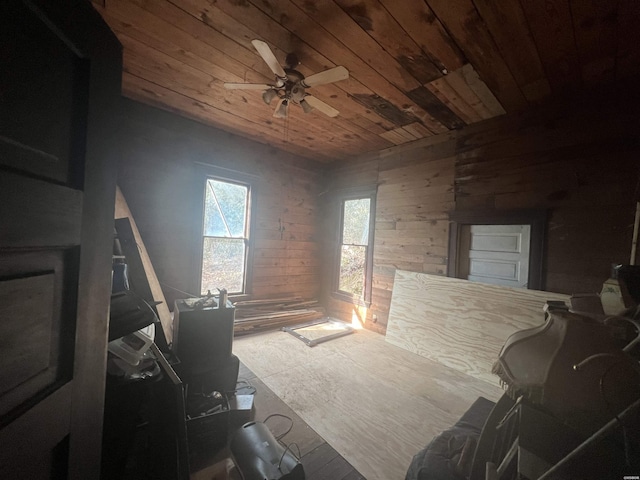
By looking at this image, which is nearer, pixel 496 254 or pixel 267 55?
pixel 267 55

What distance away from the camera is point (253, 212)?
3977mm

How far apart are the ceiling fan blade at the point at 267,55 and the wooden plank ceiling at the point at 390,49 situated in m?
0.21

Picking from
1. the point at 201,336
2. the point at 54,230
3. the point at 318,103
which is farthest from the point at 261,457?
the point at 318,103

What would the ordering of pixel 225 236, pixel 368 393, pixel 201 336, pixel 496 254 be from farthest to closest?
1. pixel 225 236
2. pixel 496 254
3. pixel 368 393
4. pixel 201 336

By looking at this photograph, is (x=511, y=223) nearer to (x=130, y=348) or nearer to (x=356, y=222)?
(x=356, y=222)

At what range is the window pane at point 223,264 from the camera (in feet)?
11.8

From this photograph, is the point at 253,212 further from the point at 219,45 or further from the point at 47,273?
the point at 47,273

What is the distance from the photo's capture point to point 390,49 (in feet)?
6.39

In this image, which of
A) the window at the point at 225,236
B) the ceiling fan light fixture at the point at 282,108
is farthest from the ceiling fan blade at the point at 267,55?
the window at the point at 225,236

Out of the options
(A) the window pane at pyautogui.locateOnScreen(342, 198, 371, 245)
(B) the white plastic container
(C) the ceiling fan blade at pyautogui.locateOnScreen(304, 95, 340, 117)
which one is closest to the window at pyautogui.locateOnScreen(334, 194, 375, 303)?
(A) the window pane at pyautogui.locateOnScreen(342, 198, 371, 245)

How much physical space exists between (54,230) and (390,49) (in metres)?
2.32

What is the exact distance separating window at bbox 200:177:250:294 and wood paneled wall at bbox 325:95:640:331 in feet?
7.08

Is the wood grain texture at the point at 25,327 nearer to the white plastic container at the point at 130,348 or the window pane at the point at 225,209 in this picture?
the white plastic container at the point at 130,348

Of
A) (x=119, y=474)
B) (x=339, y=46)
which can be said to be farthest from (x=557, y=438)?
(x=339, y=46)
